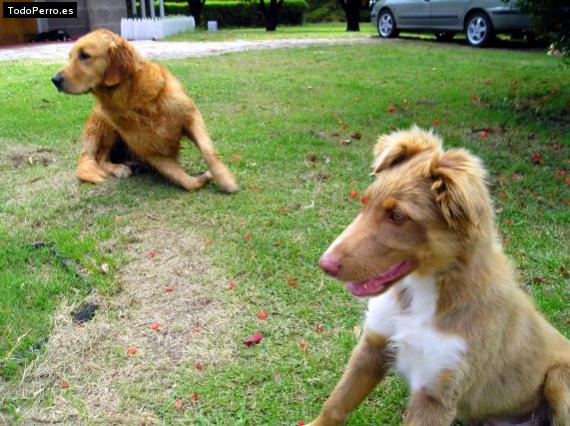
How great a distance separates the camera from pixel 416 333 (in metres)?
2.52

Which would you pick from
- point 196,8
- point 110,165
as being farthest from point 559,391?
point 196,8

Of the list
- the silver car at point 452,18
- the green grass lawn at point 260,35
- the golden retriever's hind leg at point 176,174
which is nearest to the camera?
the golden retriever's hind leg at point 176,174

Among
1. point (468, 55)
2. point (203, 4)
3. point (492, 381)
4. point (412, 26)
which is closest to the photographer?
point (492, 381)

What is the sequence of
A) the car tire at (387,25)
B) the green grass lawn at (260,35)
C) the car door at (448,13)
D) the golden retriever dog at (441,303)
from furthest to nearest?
1. the green grass lawn at (260,35)
2. the car tire at (387,25)
3. the car door at (448,13)
4. the golden retriever dog at (441,303)

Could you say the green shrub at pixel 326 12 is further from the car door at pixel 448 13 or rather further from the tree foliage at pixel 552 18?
the tree foliage at pixel 552 18

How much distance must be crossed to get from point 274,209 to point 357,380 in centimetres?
266

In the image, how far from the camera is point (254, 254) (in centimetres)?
455

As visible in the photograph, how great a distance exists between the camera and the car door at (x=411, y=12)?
57.6 feet

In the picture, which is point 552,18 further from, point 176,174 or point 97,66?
point 97,66

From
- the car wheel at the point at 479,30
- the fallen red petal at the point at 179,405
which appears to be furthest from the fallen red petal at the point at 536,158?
the car wheel at the point at 479,30

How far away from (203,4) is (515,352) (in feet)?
105

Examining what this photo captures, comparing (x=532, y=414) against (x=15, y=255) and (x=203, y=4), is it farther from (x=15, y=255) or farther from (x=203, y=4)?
(x=203, y=4)

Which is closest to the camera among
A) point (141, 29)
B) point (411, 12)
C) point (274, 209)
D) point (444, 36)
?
point (274, 209)

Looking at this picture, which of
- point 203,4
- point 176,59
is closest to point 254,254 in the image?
point 176,59
